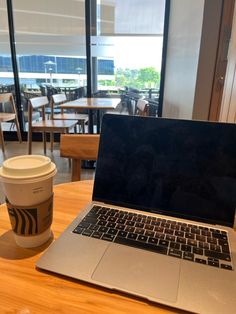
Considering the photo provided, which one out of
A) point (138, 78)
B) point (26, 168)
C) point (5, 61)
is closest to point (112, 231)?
point (26, 168)

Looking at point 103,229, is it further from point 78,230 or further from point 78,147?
point 78,147

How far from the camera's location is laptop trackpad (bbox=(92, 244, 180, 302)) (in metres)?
0.42

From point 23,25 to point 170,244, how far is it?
4308 millimetres

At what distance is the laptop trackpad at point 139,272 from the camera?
424 millimetres

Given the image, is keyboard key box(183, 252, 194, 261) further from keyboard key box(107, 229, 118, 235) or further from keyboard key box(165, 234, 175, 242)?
keyboard key box(107, 229, 118, 235)

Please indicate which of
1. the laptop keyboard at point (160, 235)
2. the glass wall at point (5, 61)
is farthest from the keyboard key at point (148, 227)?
the glass wall at point (5, 61)

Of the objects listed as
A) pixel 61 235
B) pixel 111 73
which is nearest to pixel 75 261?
pixel 61 235

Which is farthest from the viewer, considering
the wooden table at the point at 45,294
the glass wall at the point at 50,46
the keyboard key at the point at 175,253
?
the glass wall at the point at 50,46

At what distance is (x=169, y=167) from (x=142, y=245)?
21 centimetres

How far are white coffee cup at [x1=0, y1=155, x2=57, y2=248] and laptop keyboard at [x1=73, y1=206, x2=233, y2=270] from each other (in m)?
0.09

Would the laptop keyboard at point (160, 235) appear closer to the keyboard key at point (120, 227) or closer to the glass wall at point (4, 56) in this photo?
the keyboard key at point (120, 227)

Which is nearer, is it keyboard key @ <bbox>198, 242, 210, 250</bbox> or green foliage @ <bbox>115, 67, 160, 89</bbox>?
keyboard key @ <bbox>198, 242, 210, 250</bbox>

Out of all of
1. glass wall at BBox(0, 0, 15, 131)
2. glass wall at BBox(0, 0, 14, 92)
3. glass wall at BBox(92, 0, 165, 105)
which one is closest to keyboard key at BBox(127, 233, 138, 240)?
glass wall at BBox(92, 0, 165, 105)

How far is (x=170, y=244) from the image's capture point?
0.53m
